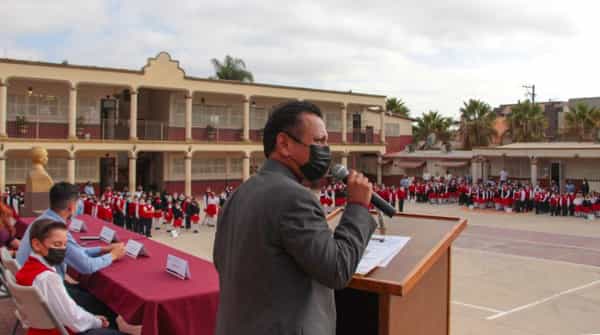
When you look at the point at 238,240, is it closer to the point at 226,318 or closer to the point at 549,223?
the point at 226,318

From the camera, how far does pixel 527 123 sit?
1772 inches

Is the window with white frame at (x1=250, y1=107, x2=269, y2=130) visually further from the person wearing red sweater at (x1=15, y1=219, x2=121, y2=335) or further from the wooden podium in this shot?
the wooden podium

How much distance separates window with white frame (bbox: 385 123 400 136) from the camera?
43281 millimetres

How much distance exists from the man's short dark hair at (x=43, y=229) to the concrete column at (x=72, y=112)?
80.0 ft


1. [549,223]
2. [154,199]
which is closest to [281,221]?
[154,199]

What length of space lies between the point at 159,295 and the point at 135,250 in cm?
151

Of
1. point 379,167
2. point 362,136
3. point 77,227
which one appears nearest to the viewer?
point 77,227

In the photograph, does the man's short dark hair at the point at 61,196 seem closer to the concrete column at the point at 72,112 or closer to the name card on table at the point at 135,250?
the name card on table at the point at 135,250

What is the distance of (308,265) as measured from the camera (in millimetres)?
1833

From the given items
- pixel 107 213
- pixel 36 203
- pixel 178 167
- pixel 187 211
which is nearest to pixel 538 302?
pixel 36 203

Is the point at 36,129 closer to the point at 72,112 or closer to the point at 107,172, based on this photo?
the point at 72,112

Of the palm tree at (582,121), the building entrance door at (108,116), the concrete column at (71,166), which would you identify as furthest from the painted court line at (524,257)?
the palm tree at (582,121)

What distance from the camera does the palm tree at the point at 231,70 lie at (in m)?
40.2

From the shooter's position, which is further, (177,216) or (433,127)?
(433,127)
